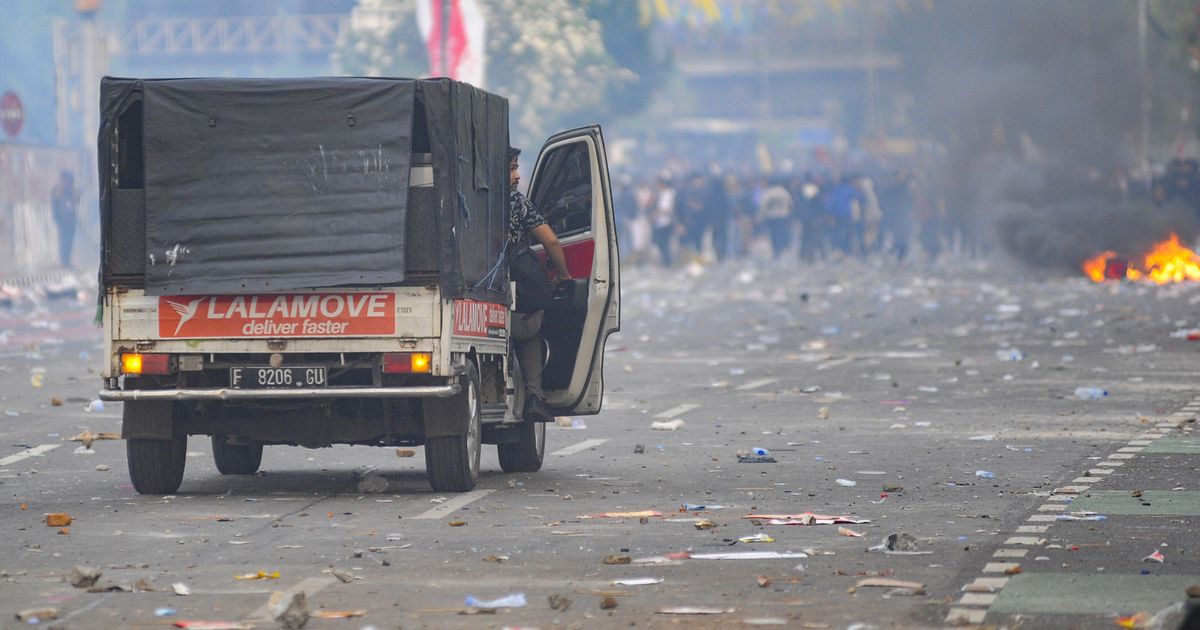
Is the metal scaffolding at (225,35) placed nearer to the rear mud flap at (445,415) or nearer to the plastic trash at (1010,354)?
the plastic trash at (1010,354)

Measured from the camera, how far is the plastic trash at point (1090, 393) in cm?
1711

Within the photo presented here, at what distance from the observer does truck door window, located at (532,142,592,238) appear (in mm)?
12156

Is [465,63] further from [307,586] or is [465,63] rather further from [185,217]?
[307,586]

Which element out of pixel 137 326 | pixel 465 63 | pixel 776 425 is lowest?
pixel 776 425

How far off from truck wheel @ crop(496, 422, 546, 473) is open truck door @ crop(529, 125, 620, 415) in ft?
0.70

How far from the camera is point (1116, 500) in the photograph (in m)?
10.5

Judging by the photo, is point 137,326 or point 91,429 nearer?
point 137,326

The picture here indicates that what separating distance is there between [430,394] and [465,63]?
114 feet

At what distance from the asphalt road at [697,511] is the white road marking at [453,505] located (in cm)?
4

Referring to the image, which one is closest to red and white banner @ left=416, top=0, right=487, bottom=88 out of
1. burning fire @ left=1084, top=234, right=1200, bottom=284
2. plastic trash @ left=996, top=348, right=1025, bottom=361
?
burning fire @ left=1084, top=234, right=1200, bottom=284

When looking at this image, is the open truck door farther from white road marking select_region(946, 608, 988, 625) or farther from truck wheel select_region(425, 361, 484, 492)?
white road marking select_region(946, 608, 988, 625)

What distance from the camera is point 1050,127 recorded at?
47.5 m

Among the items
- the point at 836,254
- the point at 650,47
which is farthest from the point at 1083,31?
the point at 650,47

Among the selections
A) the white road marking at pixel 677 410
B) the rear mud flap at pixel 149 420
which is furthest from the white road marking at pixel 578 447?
the rear mud flap at pixel 149 420
